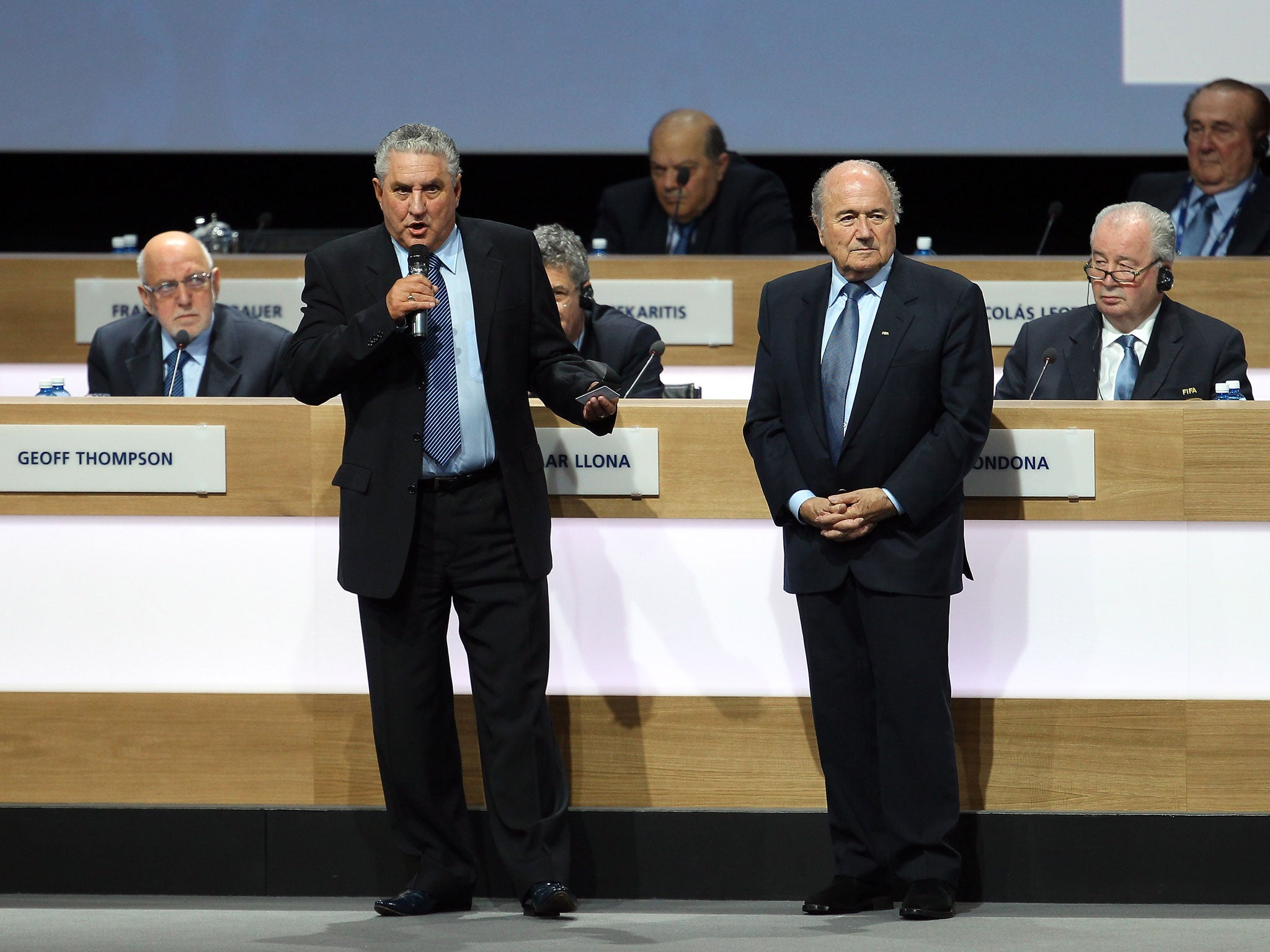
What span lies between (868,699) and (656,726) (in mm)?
434

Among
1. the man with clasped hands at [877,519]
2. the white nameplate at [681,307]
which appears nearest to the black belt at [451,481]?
the man with clasped hands at [877,519]

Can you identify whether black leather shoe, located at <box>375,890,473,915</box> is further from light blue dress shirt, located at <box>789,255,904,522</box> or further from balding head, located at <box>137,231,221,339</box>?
balding head, located at <box>137,231,221,339</box>

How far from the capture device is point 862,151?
6602mm

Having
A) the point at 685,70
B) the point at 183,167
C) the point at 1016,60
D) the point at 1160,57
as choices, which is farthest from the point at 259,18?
the point at 1160,57

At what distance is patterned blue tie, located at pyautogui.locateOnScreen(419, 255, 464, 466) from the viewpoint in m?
2.90

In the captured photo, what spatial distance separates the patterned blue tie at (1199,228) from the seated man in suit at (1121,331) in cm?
175

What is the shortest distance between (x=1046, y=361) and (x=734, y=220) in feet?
7.29

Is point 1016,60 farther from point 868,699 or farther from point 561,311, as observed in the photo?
point 868,699

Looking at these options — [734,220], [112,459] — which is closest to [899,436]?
[112,459]

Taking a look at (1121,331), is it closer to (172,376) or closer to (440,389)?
(440,389)

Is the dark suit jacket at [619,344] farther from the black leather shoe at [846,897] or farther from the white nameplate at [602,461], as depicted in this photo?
the black leather shoe at [846,897]

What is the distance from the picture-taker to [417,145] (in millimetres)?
2900

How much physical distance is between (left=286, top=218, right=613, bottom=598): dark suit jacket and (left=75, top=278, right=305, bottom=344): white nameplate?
2.29 metres

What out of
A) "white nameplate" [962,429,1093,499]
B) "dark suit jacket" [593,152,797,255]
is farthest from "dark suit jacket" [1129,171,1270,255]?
"white nameplate" [962,429,1093,499]
